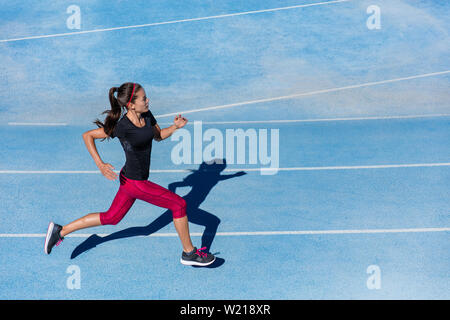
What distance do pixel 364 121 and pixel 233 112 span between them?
2.79 m

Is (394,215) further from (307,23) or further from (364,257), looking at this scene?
(307,23)

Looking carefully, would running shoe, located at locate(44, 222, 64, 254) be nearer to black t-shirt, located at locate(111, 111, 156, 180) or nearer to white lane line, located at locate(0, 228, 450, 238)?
white lane line, located at locate(0, 228, 450, 238)

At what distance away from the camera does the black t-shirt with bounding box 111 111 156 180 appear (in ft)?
18.5

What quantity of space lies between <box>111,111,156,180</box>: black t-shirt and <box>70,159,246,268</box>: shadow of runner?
1.40 m

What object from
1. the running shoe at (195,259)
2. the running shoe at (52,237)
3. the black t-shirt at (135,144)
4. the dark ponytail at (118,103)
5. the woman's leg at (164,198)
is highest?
the dark ponytail at (118,103)

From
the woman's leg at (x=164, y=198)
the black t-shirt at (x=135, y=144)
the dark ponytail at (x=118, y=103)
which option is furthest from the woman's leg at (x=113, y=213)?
the dark ponytail at (x=118, y=103)

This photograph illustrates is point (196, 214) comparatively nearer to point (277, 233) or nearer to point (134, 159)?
point (277, 233)

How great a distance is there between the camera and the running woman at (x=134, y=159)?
564cm

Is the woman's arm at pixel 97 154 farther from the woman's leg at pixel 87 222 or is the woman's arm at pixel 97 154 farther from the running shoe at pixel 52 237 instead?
the running shoe at pixel 52 237

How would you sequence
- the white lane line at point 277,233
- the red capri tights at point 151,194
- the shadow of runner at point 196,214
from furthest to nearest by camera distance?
the white lane line at point 277,233, the shadow of runner at point 196,214, the red capri tights at point 151,194

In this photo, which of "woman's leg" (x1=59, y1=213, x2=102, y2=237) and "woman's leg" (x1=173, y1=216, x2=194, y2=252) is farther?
"woman's leg" (x1=59, y1=213, x2=102, y2=237)

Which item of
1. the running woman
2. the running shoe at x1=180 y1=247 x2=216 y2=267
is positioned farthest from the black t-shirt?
the running shoe at x1=180 y1=247 x2=216 y2=267

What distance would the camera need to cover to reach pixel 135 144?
18.6 ft

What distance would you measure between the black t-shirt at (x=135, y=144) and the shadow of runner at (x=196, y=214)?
4.60ft
